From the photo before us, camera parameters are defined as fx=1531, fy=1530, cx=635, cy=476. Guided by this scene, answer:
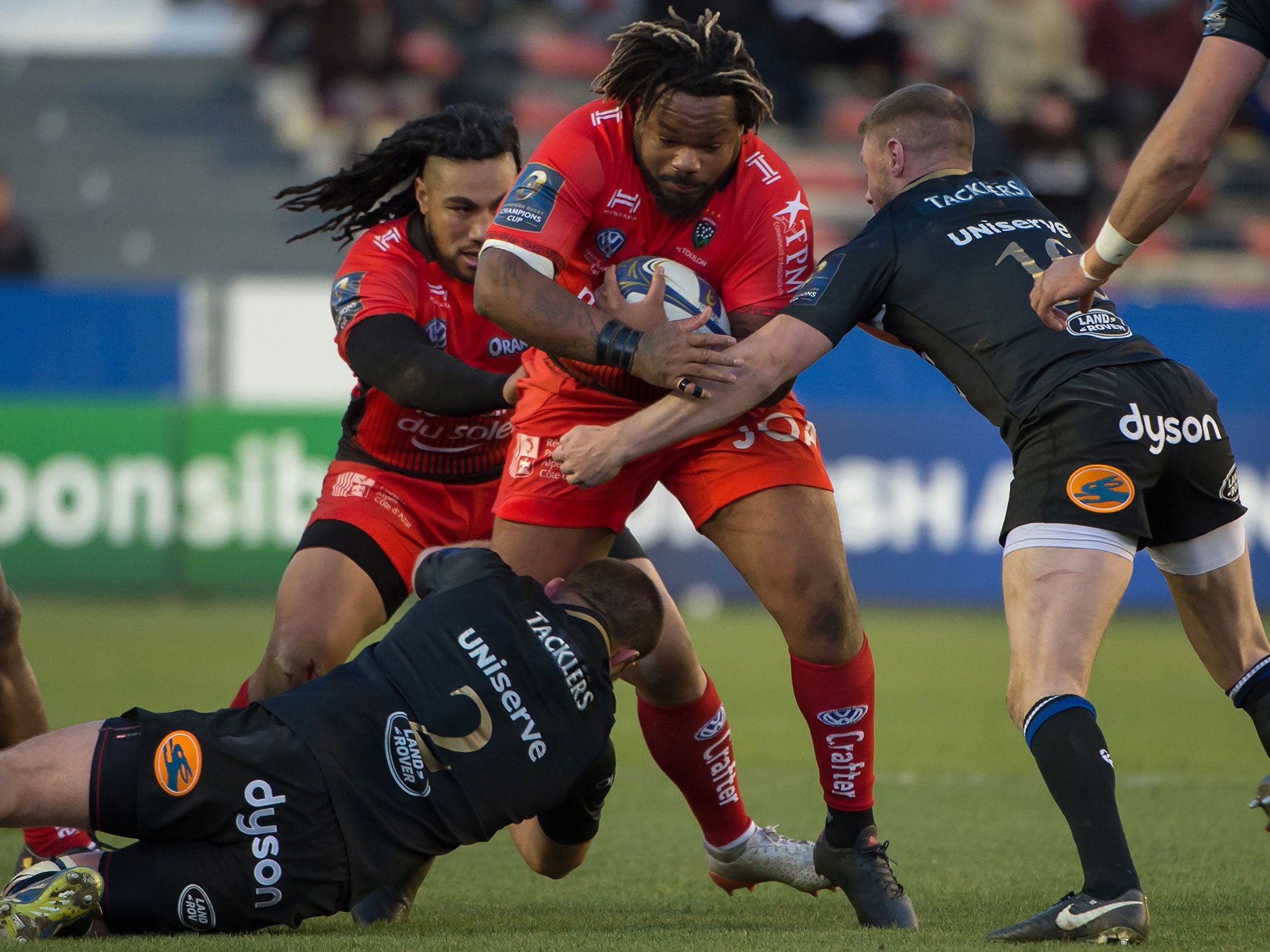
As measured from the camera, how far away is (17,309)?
1209 cm

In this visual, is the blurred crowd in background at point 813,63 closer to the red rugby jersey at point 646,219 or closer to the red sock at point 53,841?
the red rugby jersey at point 646,219

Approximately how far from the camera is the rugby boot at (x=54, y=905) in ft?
10.9

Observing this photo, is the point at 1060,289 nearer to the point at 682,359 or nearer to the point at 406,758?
the point at 682,359

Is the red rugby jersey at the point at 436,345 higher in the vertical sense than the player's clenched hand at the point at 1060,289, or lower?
lower

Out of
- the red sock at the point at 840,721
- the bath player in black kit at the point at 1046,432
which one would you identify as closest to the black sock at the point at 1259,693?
the bath player in black kit at the point at 1046,432

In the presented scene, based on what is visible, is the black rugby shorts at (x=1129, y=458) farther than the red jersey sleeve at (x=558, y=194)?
No

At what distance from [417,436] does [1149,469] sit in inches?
94.2

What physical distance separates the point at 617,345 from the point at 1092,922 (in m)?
1.82

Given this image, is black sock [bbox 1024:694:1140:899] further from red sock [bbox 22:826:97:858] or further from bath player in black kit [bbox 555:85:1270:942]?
red sock [bbox 22:826:97:858]

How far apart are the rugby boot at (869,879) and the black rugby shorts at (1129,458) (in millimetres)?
947

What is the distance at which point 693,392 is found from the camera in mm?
3986

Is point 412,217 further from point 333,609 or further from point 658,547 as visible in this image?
point 658,547

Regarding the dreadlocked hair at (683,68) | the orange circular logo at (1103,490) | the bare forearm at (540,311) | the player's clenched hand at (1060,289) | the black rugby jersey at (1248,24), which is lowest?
the orange circular logo at (1103,490)

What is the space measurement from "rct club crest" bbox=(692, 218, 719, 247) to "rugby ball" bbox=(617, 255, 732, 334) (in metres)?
0.10
